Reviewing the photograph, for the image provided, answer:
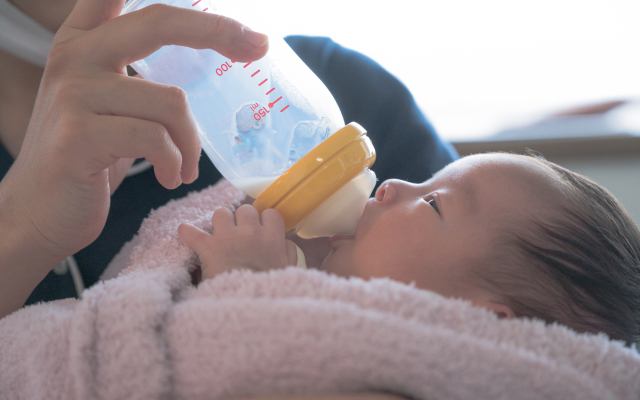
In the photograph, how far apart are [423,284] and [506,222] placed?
0.18 meters

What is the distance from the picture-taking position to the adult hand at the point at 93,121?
0.66 m

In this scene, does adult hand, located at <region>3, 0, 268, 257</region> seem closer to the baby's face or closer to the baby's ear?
the baby's face

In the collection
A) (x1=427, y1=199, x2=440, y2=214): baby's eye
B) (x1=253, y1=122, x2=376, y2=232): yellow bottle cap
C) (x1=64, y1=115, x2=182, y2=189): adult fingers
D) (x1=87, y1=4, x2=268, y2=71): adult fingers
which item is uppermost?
(x1=87, y1=4, x2=268, y2=71): adult fingers

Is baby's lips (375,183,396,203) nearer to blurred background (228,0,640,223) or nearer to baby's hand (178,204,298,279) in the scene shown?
baby's hand (178,204,298,279)

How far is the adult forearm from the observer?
0.74 m


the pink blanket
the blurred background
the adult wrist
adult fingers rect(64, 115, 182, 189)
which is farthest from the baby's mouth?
the blurred background

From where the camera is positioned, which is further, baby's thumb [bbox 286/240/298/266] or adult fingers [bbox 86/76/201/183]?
baby's thumb [bbox 286/240/298/266]

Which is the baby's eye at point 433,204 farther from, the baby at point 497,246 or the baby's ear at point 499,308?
the baby's ear at point 499,308

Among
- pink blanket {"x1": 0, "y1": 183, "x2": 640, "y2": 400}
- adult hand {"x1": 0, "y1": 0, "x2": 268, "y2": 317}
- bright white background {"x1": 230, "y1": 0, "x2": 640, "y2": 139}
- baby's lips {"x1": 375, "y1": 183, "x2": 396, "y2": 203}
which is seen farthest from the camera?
bright white background {"x1": 230, "y1": 0, "x2": 640, "y2": 139}

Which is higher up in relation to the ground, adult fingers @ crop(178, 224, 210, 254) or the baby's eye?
the baby's eye

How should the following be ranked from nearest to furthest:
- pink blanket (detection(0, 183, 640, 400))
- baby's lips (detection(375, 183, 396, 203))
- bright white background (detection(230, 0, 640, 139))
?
1. pink blanket (detection(0, 183, 640, 400))
2. baby's lips (detection(375, 183, 396, 203))
3. bright white background (detection(230, 0, 640, 139))

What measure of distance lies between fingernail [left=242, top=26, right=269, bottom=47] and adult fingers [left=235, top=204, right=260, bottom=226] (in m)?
0.27

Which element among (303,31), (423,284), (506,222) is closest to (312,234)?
(423,284)

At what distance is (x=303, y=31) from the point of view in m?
1.66
